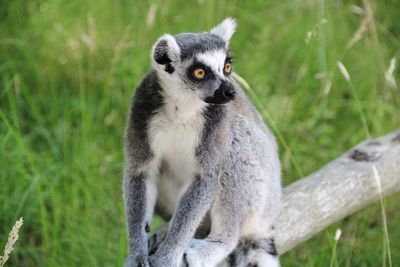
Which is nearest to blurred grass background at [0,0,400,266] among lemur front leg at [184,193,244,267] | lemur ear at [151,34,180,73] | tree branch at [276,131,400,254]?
tree branch at [276,131,400,254]

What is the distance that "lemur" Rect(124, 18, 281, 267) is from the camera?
3.69m

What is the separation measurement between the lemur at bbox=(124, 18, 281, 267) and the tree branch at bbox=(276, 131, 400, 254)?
0.74ft

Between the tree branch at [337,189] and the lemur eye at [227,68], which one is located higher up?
the lemur eye at [227,68]

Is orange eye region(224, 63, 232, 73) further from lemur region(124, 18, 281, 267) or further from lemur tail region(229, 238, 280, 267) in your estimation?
lemur tail region(229, 238, 280, 267)

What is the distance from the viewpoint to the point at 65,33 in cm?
614

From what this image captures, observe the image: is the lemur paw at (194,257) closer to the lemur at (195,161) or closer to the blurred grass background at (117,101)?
the lemur at (195,161)

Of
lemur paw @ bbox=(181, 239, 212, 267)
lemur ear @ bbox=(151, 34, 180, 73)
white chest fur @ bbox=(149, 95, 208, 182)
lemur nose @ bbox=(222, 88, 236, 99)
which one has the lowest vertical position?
lemur paw @ bbox=(181, 239, 212, 267)

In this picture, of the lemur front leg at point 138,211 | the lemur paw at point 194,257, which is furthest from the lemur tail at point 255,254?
the lemur front leg at point 138,211

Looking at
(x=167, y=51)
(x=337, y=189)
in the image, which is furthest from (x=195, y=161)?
(x=337, y=189)

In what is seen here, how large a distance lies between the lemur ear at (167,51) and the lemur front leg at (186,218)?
0.68m

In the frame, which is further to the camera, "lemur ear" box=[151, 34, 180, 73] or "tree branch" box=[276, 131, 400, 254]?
"tree branch" box=[276, 131, 400, 254]

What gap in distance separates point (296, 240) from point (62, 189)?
6.15 ft

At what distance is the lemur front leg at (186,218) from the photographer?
3.66 meters

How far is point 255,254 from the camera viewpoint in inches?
157
